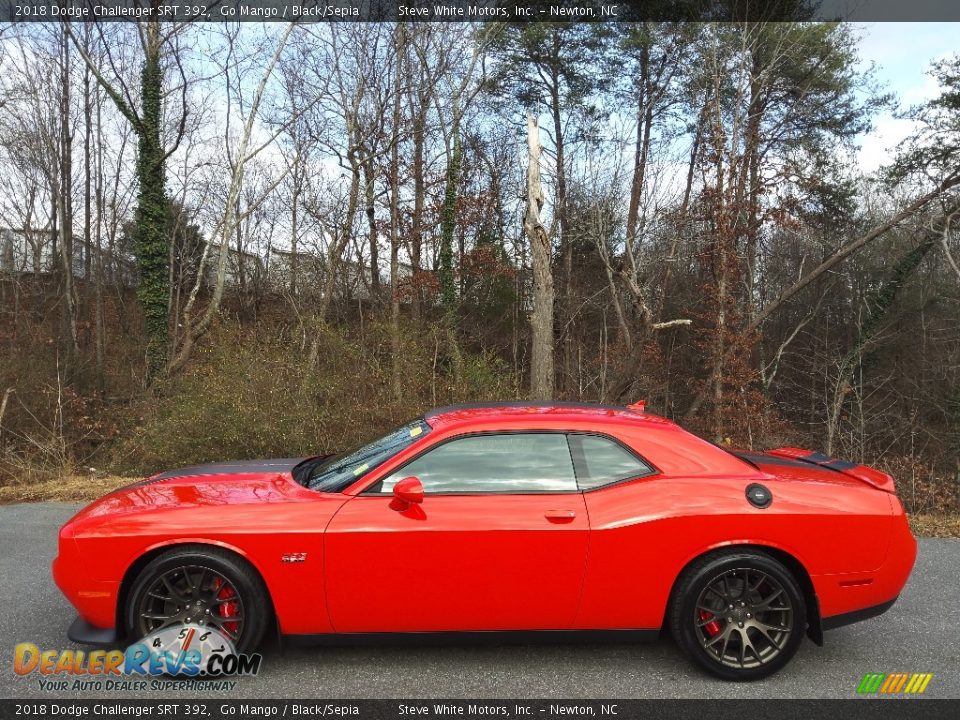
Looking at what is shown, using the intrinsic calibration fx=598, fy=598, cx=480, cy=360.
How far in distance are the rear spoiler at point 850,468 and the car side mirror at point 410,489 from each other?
2454 mm

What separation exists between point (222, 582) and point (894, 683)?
3367 mm

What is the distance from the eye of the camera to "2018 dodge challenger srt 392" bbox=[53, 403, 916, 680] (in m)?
2.94

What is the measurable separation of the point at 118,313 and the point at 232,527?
2556cm

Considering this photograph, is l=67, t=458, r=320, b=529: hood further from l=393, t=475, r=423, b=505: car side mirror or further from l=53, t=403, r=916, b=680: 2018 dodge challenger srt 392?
l=393, t=475, r=423, b=505: car side mirror

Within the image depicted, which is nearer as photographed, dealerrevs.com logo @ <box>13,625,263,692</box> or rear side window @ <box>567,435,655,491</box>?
dealerrevs.com logo @ <box>13,625,263,692</box>

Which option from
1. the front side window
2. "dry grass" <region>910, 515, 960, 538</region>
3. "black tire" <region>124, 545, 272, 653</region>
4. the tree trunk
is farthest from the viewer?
the tree trunk

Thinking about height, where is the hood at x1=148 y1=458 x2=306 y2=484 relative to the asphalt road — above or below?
above

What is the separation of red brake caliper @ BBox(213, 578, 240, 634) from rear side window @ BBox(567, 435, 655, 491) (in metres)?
1.85

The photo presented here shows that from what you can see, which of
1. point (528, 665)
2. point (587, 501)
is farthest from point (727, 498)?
point (528, 665)

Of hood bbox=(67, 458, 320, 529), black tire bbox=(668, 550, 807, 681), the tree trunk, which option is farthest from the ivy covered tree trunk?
black tire bbox=(668, 550, 807, 681)

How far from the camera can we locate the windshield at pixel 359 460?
3232 millimetres

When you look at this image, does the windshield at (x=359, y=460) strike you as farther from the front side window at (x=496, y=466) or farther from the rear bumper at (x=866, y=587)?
the rear bumper at (x=866, y=587)

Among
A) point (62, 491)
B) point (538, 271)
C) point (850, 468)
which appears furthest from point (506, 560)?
point (538, 271)

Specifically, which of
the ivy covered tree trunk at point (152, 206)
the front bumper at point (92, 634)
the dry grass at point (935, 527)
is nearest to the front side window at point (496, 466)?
the front bumper at point (92, 634)
